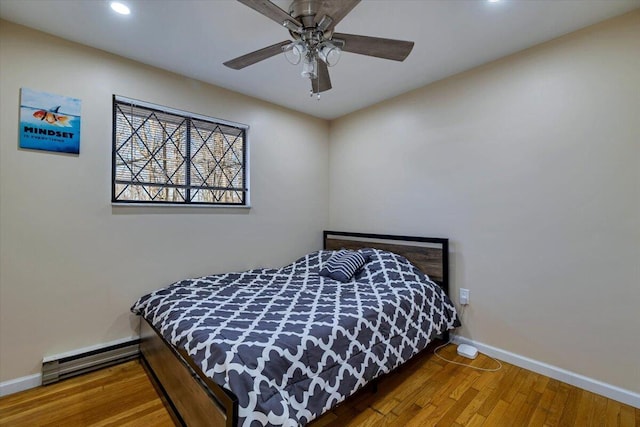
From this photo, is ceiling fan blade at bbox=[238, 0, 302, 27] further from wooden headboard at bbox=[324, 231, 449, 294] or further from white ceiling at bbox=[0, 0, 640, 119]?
wooden headboard at bbox=[324, 231, 449, 294]

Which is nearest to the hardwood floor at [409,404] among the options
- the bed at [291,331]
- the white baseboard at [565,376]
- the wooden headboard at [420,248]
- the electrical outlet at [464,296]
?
the white baseboard at [565,376]

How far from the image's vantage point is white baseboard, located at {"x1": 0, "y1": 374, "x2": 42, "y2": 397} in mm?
1952

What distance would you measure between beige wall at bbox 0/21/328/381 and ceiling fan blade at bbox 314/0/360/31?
182 centimetres

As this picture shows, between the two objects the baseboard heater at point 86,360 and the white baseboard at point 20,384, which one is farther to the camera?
the baseboard heater at point 86,360

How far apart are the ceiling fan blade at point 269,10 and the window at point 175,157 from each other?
67.8 inches

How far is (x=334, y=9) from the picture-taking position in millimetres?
1406

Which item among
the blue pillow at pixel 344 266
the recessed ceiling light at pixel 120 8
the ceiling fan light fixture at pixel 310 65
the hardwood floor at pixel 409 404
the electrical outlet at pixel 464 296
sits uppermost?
the recessed ceiling light at pixel 120 8

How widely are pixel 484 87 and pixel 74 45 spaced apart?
3331 millimetres

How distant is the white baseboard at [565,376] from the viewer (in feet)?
6.19

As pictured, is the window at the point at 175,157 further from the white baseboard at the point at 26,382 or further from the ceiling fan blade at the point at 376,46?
the ceiling fan blade at the point at 376,46

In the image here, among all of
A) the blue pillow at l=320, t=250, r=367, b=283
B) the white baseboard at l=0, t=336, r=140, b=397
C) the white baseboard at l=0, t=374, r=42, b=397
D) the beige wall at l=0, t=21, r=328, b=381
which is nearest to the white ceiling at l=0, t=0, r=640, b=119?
the beige wall at l=0, t=21, r=328, b=381

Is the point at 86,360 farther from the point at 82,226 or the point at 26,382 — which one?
the point at 82,226

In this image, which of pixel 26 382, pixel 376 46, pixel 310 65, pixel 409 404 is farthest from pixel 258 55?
pixel 26 382

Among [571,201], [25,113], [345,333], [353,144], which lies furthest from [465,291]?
[25,113]
